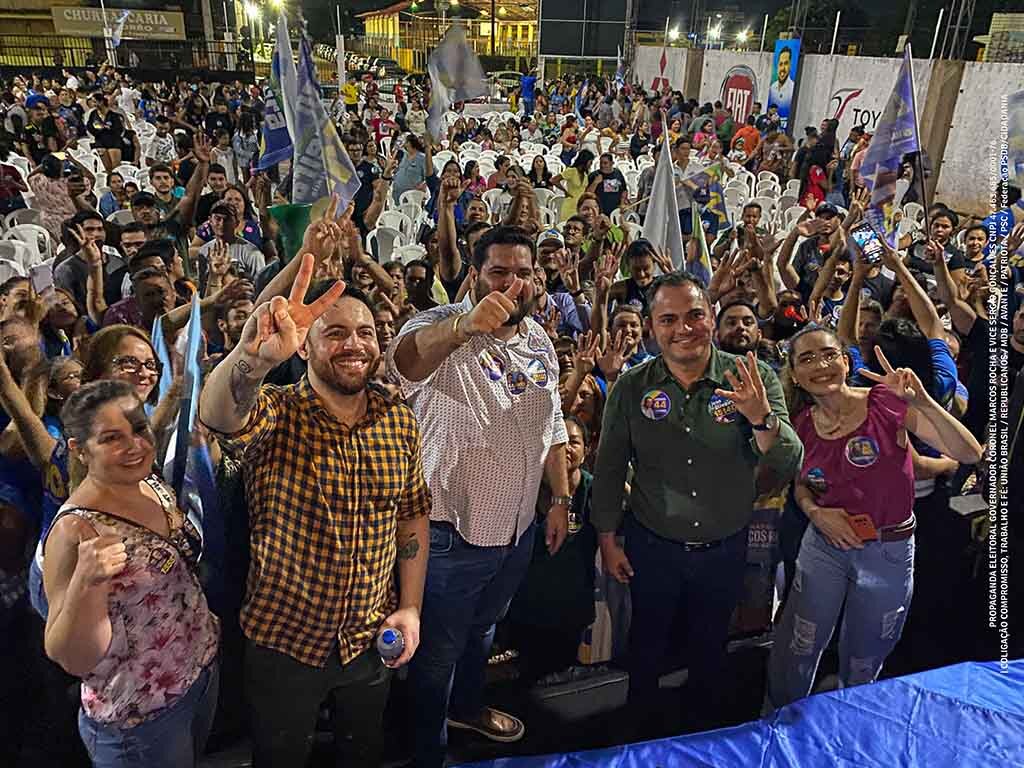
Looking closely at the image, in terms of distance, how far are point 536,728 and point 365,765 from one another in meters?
0.85

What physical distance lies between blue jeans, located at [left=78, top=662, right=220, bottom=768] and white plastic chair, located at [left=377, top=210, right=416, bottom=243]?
5833mm

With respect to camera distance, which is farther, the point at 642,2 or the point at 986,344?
the point at 642,2

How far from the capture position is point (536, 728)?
2.84 meters

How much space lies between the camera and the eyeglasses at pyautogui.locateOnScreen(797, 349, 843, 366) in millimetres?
2404

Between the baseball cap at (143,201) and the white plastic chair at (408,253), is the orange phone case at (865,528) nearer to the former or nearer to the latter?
the white plastic chair at (408,253)

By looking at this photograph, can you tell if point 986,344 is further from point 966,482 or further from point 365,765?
point 365,765

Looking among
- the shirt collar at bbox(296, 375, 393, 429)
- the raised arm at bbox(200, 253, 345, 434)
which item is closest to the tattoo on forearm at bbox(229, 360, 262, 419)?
the raised arm at bbox(200, 253, 345, 434)

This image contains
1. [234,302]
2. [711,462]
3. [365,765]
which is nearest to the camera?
[365,765]

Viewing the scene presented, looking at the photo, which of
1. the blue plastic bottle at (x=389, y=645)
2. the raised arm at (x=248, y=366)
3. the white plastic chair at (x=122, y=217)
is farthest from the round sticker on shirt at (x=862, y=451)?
the white plastic chair at (x=122, y=217)

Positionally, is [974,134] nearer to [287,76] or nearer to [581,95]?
[287,76]

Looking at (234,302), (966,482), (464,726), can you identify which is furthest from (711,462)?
(966,482)

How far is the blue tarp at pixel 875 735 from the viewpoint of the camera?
6.22 ft

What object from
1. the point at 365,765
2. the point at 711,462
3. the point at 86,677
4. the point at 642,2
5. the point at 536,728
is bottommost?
the point at 536,728

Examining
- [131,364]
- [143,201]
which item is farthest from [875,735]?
[143,201]
